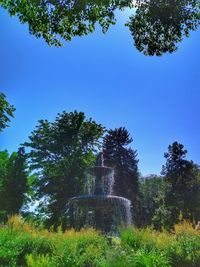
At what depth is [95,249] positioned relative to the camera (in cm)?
983

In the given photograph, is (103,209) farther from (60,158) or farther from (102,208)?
(60,158)

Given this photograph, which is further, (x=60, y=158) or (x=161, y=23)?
(x=60, y=158)

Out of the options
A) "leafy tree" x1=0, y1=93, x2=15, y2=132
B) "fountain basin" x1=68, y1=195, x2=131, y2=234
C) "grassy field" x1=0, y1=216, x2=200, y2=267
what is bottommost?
"grassy field" x1=0, y1=216, x2=200, y2=267

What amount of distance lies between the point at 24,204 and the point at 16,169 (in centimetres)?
449

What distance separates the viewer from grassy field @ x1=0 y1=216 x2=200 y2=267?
851 centimetres

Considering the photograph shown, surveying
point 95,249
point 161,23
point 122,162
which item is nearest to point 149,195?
point 122,162

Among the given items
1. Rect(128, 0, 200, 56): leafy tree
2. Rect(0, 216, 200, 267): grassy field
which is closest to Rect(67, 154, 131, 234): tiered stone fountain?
Rect(0, 216, 200, 267): grassy field

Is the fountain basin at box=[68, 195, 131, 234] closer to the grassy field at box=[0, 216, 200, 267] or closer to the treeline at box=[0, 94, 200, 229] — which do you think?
the grassy field at box=[0, 216, 200, 267]

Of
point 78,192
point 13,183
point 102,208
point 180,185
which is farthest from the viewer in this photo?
point 180,185

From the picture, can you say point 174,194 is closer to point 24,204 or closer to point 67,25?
point 24,204

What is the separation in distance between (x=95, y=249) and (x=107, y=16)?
5.53 meters

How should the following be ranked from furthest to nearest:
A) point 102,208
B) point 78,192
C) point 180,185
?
point 180,185 → point 78,192 → point 102,208

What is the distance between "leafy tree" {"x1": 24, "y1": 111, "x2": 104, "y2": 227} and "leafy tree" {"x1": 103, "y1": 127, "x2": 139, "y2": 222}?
12.0 metres

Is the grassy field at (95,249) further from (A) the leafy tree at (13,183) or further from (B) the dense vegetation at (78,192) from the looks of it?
(A) the leafy tree at (13,183)
